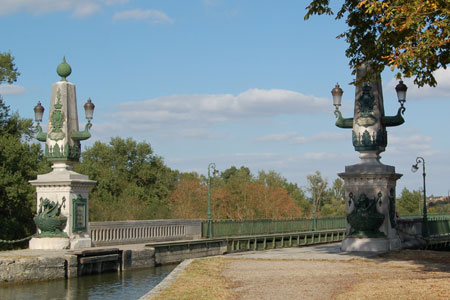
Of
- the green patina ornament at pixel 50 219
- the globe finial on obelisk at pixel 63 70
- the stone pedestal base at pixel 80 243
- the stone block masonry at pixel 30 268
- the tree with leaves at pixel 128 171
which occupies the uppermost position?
the globe finial on obelisk at pixel 63 70

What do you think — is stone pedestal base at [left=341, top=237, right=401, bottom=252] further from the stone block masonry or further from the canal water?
the stone block masonry

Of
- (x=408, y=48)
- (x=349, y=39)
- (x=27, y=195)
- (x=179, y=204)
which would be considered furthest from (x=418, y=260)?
(x=179, y=204)

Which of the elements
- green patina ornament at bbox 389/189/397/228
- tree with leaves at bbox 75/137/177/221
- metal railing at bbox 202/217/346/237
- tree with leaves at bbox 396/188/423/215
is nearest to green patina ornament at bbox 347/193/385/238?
green patina ornament at bbox 389/189/397/228

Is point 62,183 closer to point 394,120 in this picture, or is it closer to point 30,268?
point 30,268

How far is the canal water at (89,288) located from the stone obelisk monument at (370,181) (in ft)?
25.8

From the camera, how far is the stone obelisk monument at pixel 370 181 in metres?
25.5

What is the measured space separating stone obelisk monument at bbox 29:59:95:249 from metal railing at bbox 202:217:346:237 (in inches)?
449

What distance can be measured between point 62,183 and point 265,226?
64.5ft

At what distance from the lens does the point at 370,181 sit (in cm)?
2564

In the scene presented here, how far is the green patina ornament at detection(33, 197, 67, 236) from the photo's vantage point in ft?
90.1

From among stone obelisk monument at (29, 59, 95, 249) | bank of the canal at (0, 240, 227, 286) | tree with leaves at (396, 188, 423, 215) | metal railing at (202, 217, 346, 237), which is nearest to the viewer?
bank of the canal at (0, 240, 227, 286)

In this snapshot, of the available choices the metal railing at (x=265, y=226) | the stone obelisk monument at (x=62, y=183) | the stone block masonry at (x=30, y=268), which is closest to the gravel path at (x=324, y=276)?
the stone block masonry at (x=30, y=268)

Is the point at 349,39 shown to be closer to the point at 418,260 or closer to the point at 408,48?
the point at 408,48

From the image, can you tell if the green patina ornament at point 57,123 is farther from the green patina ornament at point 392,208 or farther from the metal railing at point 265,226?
the green patina ornament at point 392,208
